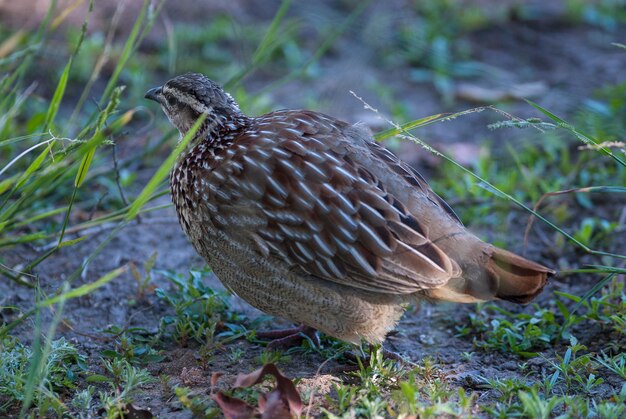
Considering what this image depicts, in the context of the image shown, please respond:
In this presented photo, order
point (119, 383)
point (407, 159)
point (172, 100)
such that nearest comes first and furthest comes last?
point (119, 383) < point (172, 100) < point (407, 159)

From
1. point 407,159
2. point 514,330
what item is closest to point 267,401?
point 514,330

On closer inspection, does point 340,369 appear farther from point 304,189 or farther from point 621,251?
point 621,251

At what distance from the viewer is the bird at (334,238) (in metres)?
3.66

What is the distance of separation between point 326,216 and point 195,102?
119 centimetres

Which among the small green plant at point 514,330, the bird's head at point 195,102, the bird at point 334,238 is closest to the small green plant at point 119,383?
the bird at point 334,238

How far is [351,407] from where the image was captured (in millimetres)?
3395

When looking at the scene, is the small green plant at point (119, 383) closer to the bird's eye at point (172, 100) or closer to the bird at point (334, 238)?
the bird at point (334, 238)

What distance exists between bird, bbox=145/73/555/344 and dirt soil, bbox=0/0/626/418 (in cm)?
38

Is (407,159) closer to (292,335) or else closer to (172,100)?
(172,100)

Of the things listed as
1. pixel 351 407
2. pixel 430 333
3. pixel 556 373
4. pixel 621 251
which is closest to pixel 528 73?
pixel 621 251

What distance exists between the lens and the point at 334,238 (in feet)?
12.1

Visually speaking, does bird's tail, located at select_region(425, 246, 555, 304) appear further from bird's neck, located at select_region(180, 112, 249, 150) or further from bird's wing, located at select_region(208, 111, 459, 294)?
bird's neck, located at select_region(180, 112, 249, 150)

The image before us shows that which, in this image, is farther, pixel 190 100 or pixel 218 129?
pixel 190 100

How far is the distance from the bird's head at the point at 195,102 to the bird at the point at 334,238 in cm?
39
